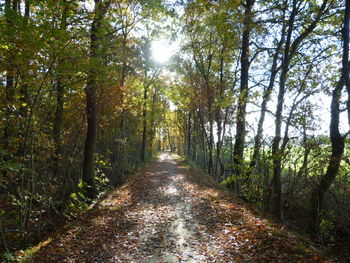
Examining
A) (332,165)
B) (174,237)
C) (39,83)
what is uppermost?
(39,83)

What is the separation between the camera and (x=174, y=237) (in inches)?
211

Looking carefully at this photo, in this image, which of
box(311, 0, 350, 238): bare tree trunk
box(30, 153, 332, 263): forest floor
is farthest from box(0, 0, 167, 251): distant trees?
box(311, 0, 350, 238): bare tree trunk

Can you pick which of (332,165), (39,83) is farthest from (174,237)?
(332,165)

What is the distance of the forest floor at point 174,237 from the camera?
14.2ft

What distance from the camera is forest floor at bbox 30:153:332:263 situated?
4.32 m

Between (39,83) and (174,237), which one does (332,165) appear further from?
(39,83)

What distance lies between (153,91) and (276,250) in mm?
24230

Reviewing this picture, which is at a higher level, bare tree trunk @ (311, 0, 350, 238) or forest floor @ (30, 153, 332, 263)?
bare tree trunk @ (311, 0, 350, 238)

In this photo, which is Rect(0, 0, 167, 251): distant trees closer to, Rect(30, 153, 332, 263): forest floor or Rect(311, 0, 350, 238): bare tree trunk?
Rect(30, 153, 332, 263): forest floor

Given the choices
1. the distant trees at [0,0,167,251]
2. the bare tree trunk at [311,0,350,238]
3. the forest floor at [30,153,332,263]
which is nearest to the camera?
the distant trees at [0,0,167,251]

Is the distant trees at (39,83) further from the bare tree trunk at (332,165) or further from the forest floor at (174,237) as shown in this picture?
the bare tree trunk at (332,165)

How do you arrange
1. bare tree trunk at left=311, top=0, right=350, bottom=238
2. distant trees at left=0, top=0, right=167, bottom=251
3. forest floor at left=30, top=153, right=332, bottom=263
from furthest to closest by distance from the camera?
bare tree trunk at left=311, top=0, right=350, bottom=238, forest floor at left=30, top=153, right=332, bottom=263, distant trees at left=0, top=0, right=167, bottom=251

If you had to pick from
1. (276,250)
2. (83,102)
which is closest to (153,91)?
(83,102)

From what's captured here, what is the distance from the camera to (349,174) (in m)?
8.31
